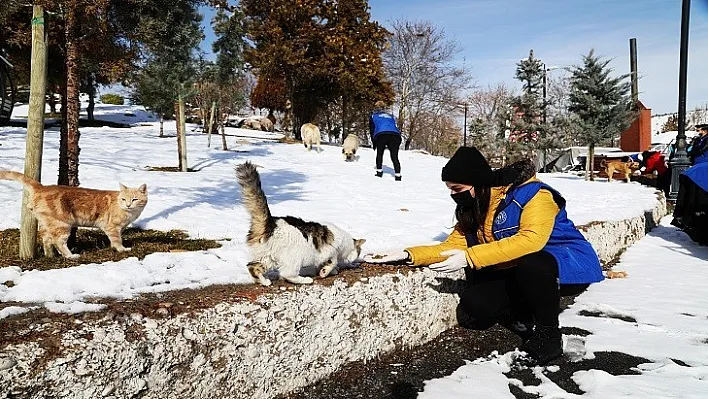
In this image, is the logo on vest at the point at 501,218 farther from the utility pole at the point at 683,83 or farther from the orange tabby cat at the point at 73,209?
the utility pole at the point at 683,83

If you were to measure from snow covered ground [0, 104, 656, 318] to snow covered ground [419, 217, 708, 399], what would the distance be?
4.11 feet

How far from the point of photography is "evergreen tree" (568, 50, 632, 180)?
543 inches

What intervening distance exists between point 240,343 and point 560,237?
2.13m

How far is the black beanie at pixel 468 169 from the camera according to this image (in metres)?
2.81

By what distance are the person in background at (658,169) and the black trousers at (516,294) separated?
885cm

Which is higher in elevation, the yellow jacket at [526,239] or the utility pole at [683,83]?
the utility pole at [683,83]

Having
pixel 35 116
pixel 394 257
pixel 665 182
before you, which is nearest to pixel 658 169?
pixel 665 182

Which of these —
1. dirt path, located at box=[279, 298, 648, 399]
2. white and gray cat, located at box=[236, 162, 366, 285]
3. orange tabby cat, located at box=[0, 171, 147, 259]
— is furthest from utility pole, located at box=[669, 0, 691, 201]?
orange tabby cat, located at box=[0, 171, 147, 259]

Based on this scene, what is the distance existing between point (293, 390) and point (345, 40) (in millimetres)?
17207

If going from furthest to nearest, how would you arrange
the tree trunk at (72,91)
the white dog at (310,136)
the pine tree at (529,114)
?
the pine tree at (529,114) → the white dog at (310,136) → the tree trunk at (72,91)

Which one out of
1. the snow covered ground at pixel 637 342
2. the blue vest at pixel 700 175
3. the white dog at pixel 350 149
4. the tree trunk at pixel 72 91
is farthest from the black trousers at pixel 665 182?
the tree trunk at pixel 72 91

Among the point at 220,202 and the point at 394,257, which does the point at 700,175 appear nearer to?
the point at 394,257

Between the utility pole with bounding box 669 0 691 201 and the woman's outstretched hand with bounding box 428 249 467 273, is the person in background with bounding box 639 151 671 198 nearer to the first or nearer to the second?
the utility pole with bounding box 669 0 691 201

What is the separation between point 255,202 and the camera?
8.36 ft
